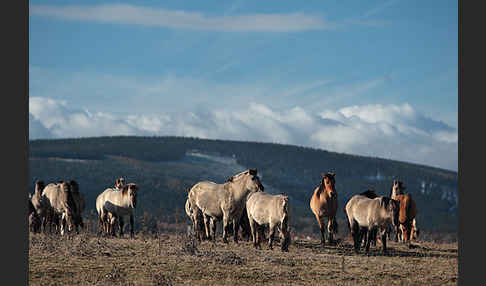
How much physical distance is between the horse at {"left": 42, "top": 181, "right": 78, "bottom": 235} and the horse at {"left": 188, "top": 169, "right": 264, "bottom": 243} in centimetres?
452

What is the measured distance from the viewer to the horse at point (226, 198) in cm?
2359

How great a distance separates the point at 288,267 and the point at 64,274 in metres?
5.49

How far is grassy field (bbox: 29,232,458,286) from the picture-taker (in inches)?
663

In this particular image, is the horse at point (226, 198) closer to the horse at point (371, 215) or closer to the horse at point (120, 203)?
the horse at point (120, 203)

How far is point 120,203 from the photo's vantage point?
25750 millimetres

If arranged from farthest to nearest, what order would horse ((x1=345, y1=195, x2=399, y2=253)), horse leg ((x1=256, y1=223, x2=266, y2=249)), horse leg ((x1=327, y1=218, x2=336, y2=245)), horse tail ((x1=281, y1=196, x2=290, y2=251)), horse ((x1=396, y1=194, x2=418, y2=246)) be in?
horse ((x1=396, y1=194, x2=418, y2=246))
horse leg ((x1=327, y1=218, x2=336, y2=245))
horse leg ((x1=256, y1=223, x2=266, y2=249))
horse ((x1=345, y1=195, x2=399, y2=253))
horse tail ((x1=281, y1=196, x2=290, y2=251))

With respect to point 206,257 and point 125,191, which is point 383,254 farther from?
point 125,191

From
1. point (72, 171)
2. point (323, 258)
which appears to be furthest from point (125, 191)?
point (72, 171)

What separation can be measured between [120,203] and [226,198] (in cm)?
429

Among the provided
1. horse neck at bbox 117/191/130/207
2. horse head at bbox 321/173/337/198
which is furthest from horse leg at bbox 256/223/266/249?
horse neck at bbox 117/191/130/207

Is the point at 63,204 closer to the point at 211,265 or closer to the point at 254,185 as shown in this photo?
the point at 254,185

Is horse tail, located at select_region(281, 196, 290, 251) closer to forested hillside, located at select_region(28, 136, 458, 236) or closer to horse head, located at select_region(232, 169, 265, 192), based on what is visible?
horse head, located at select_region(232, 169, 265, 192)

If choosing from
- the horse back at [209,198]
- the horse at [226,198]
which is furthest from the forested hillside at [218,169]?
the horse at [226,198]

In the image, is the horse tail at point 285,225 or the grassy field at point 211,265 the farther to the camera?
the horse tail at point 285,225
